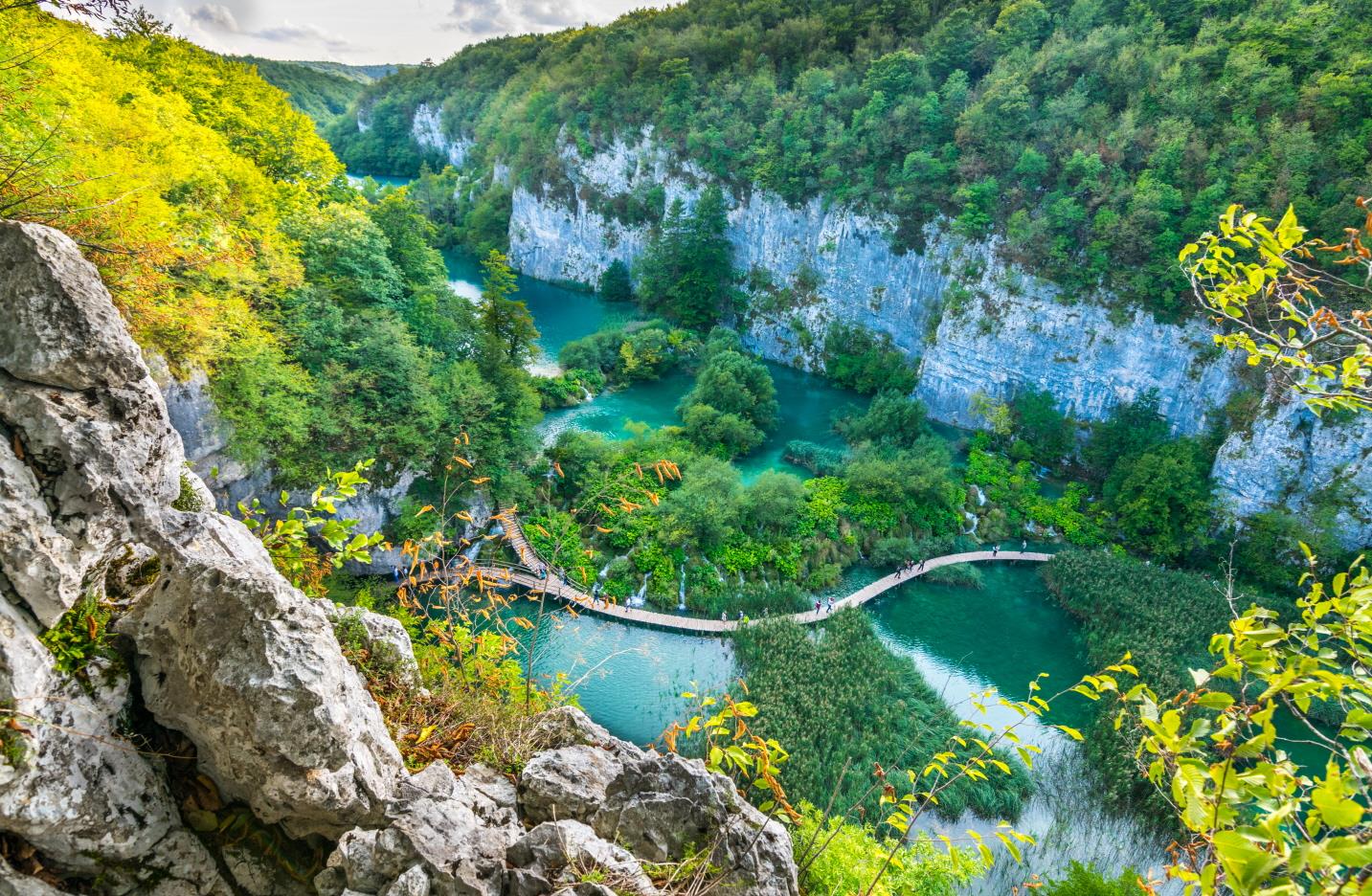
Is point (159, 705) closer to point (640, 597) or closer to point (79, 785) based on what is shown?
point (79, 785)

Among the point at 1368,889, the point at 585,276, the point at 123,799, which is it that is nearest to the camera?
the point at 1368,889

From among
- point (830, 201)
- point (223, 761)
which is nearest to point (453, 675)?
point (223, 761)

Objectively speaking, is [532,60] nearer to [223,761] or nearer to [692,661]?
[692,661]

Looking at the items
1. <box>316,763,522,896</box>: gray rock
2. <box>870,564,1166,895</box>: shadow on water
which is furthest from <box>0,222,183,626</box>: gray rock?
<box>870,564,1166,895</box>: shadow on water

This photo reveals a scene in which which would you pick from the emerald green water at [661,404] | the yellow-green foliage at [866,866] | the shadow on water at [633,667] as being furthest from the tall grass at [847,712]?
the emerald green water at [661,404]

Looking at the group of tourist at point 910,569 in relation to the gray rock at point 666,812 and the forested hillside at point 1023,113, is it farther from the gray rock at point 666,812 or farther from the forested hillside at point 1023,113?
the gray rock at point 666,812

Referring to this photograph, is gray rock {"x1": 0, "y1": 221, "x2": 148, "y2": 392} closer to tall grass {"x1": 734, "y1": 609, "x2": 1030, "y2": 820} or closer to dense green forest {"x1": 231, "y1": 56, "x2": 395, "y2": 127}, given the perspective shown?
tall grass {"x1": 734, "y1": 609, "x2": 1030, "y2": 820}

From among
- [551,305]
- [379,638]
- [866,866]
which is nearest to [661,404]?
[551,305]
